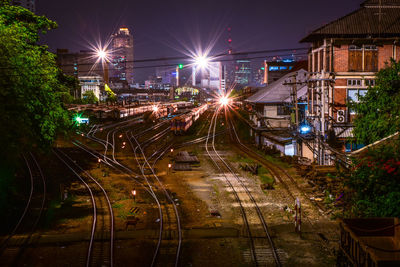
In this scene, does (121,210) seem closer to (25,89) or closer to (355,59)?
(25,89)

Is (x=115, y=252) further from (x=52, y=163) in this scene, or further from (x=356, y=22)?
(x=356, y=22)

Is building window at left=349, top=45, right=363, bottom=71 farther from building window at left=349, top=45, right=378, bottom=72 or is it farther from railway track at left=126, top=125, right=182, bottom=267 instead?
railway track at left=126, top=125, right=182, bottom=267

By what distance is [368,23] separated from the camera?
25.9 m

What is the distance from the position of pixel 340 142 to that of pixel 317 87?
4380 millimetres

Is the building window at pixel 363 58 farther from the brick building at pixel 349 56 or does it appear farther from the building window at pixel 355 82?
the building window at pixel 355 82

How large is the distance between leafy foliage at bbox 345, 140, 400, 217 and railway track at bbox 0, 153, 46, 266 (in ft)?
31.8

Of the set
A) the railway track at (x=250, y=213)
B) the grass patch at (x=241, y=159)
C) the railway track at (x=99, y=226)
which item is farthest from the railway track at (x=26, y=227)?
the grass patch at (x=241, y=159)

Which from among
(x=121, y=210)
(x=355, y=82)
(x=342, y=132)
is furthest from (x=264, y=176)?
(x=121, y=210)

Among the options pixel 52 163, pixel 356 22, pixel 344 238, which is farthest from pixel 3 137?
pixel 356 22

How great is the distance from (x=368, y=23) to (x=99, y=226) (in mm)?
22189

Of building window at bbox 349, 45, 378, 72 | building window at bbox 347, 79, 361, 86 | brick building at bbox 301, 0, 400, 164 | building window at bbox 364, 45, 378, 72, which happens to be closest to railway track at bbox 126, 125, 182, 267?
brick building at bbox 301, 0, 400, 164

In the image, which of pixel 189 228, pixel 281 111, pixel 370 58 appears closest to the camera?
pixel 189 228

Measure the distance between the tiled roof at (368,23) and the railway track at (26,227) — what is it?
19.6 meters

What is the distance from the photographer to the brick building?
25.2 metres
